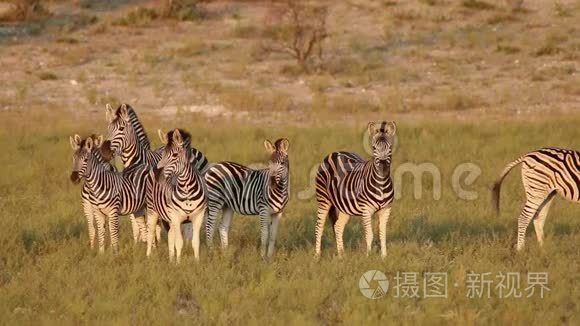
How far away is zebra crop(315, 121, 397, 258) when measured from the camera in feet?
33.1

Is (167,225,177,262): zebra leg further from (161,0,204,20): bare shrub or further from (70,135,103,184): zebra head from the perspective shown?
(161,0,204,20): bare shrub

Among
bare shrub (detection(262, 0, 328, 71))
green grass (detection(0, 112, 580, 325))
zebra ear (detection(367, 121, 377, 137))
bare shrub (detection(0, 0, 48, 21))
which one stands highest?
bare shrub (detection(0, 0, 48, 21))

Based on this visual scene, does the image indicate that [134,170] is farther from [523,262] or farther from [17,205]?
[523,262]

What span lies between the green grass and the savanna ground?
0.09 feet

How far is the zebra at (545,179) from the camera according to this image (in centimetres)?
1121

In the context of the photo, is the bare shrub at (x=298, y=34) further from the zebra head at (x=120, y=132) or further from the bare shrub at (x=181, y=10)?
the zebra head at (x=120, y=132)

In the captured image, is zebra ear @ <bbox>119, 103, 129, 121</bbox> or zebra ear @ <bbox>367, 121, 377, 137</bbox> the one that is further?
zebra ear @ <bbox>119, 103, 129, 121</bbox>

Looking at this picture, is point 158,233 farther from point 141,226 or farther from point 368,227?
point 368,227

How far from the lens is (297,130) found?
19047mm

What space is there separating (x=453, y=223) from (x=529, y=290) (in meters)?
3.14

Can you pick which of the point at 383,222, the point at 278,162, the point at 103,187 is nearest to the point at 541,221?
the point at 383,222

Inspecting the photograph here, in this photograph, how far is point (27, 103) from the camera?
890 inches

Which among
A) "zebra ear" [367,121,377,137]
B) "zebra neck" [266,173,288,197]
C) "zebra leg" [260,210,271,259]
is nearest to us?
"zebra ear" [367,121,377,137]

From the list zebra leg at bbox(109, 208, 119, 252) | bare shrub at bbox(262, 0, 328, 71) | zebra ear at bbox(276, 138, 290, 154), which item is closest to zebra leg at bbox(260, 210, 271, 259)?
zebra ear at bbox(276, 138, 290, 154)
